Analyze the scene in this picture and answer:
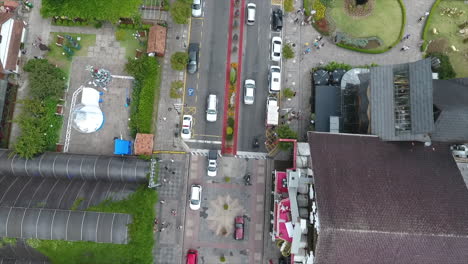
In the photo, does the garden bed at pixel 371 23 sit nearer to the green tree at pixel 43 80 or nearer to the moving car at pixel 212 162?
the moving car at pixel 212 162

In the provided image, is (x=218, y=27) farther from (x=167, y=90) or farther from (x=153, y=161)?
(x=153, y=161)

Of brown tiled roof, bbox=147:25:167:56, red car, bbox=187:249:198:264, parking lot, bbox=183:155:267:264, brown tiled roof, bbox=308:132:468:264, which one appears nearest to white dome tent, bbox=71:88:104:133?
brown tiled roof, bbox=147:25:167:56

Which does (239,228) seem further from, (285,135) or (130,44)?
(130,44)

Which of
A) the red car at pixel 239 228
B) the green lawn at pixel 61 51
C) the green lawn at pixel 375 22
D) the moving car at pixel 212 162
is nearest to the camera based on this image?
the red car at pixel 239 228

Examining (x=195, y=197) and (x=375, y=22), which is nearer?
(x=195, y=197)

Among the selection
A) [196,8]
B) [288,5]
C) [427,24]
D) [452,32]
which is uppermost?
[288,5]

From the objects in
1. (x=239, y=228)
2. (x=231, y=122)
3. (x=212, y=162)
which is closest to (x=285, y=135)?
(x=231, y=122)

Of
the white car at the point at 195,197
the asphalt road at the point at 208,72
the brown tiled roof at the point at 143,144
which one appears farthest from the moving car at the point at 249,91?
the brown tiled roof at the point at 143,144
